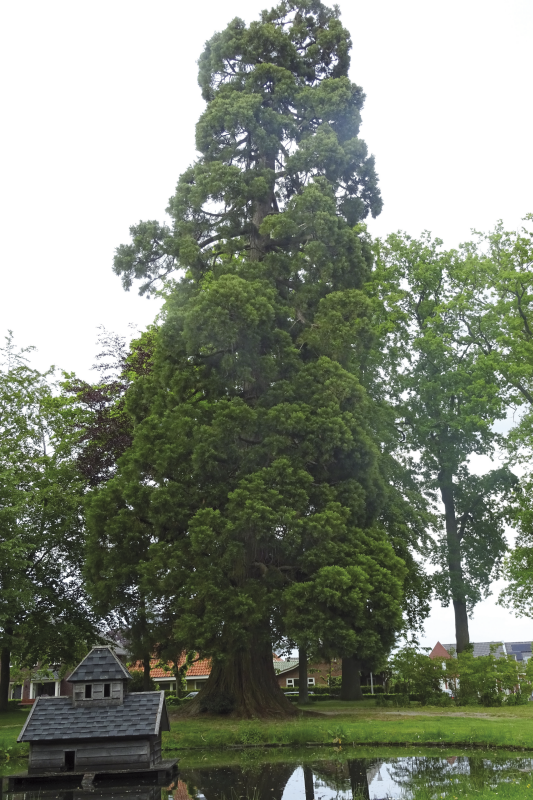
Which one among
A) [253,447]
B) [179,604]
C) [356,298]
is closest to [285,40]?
[356,298]

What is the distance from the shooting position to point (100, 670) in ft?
46.1

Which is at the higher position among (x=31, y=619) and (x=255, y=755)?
(x=31, y=619)

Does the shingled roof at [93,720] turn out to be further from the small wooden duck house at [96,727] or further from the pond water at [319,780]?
the pond water at [319,780]

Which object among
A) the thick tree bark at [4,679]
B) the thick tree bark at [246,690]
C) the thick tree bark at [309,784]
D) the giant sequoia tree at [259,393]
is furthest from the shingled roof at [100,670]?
the thick tree bark at [4,679]

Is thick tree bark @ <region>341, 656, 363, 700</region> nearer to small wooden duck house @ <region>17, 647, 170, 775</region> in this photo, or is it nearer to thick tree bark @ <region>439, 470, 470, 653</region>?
thick tree bark @ <region>439, 470, 470, 653</region>

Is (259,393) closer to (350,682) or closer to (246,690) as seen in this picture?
(246,690)

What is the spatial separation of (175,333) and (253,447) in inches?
164

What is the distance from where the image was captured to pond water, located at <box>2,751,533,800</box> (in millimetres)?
10875

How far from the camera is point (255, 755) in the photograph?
14977 millimetres

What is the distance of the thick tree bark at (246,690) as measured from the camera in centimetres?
2030

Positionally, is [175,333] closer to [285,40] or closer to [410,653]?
[285,40]

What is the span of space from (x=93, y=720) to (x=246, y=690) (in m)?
7.90

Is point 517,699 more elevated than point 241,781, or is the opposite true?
point 241,781

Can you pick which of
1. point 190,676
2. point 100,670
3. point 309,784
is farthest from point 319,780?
point 190,676
